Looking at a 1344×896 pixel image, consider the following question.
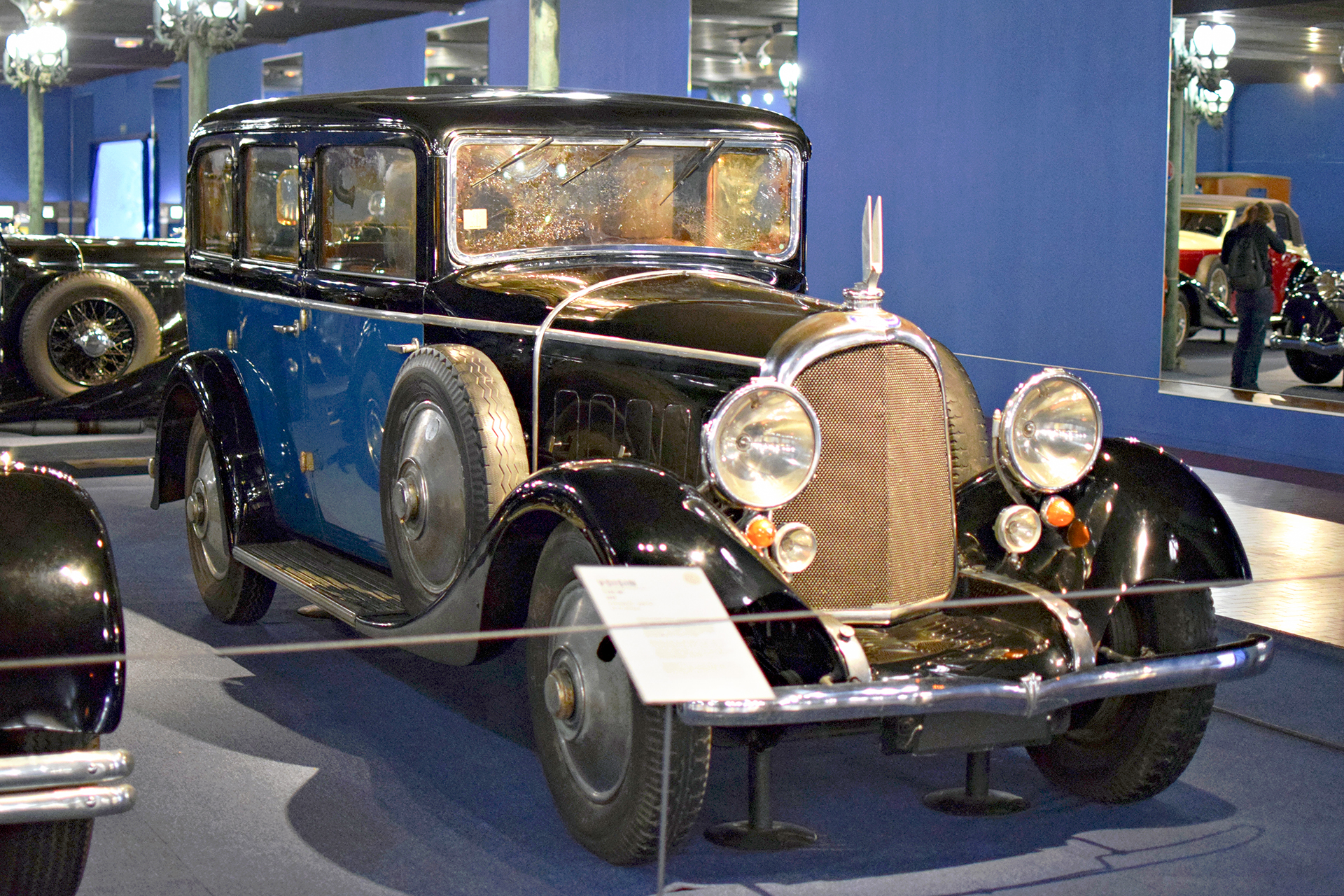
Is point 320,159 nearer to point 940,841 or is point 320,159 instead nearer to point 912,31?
point 940,841

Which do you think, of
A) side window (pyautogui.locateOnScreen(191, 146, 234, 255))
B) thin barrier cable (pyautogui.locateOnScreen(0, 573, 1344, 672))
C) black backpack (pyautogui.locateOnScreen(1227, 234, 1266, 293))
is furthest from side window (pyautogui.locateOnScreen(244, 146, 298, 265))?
black backpack (pyautogui.locateOnScreen(1227, 234, 1266, 293))

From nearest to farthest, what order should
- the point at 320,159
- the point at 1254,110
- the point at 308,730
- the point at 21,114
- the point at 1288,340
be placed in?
the point at 308,730
the point at 320,159
the point at 1254,110
the point at 1288,340
the point at 21,114

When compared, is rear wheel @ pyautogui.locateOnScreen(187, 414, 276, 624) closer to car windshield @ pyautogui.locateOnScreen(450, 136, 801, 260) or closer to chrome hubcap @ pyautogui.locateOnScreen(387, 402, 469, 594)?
chrome hubcap @ pyautogui.locateOnScreen(387, 402, 469, 594)

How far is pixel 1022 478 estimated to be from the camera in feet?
10.8

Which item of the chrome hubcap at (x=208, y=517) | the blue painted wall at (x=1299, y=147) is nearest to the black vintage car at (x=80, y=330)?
the chrome hubcap at (x=208, y=517)

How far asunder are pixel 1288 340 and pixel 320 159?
23.8ft

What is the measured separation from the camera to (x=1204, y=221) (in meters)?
10.8

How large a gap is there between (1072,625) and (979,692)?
38 centimetres

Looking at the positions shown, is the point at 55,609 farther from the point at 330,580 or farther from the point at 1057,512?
the point at 1057,512

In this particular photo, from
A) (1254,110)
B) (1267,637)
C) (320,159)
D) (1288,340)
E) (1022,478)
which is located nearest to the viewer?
(1267,637)

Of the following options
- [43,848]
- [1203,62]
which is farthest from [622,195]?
[1203,62]

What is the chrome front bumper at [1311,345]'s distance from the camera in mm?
9398

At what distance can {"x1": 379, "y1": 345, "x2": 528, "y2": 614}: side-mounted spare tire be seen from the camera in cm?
353

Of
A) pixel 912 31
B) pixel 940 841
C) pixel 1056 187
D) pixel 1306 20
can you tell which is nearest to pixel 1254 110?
pixel 1306 20
